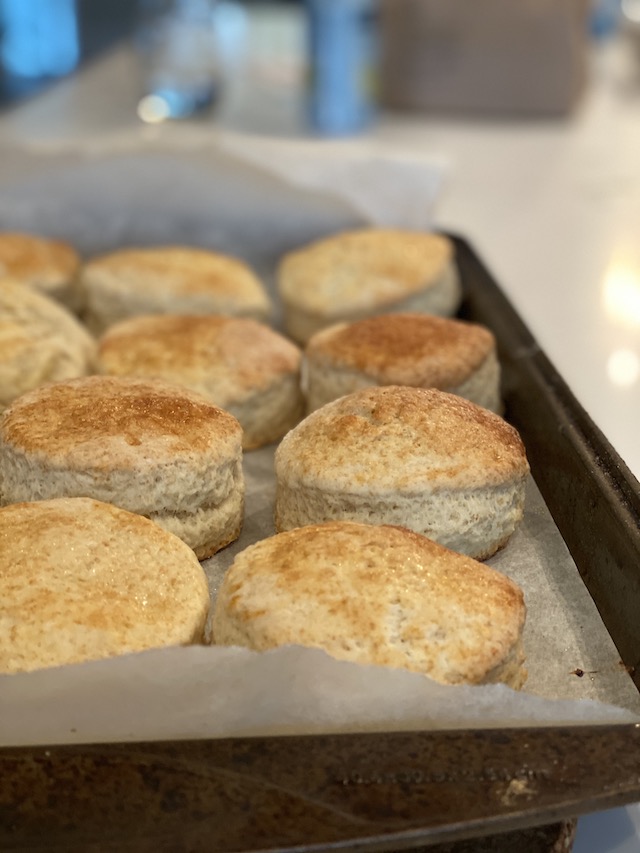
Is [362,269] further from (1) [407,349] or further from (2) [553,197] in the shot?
(2) [553,197]

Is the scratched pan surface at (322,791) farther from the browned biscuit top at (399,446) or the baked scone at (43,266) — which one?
the baked scone at (43,266)

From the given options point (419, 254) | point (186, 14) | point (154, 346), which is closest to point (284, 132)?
point (186, 14)

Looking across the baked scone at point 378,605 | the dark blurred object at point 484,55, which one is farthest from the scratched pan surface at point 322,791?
the dark blurred object at point 484,55

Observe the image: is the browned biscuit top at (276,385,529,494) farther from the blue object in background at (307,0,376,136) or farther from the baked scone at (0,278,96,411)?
the blue object in background at (307,0,376,136)

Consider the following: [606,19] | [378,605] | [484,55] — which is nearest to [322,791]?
[378,605]

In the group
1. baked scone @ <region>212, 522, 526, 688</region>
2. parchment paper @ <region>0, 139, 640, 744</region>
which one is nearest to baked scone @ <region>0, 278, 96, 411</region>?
parchment paper @ <region>0, 139, 640, 744</region>

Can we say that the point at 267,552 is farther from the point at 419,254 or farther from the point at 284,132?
the point at 284,132
